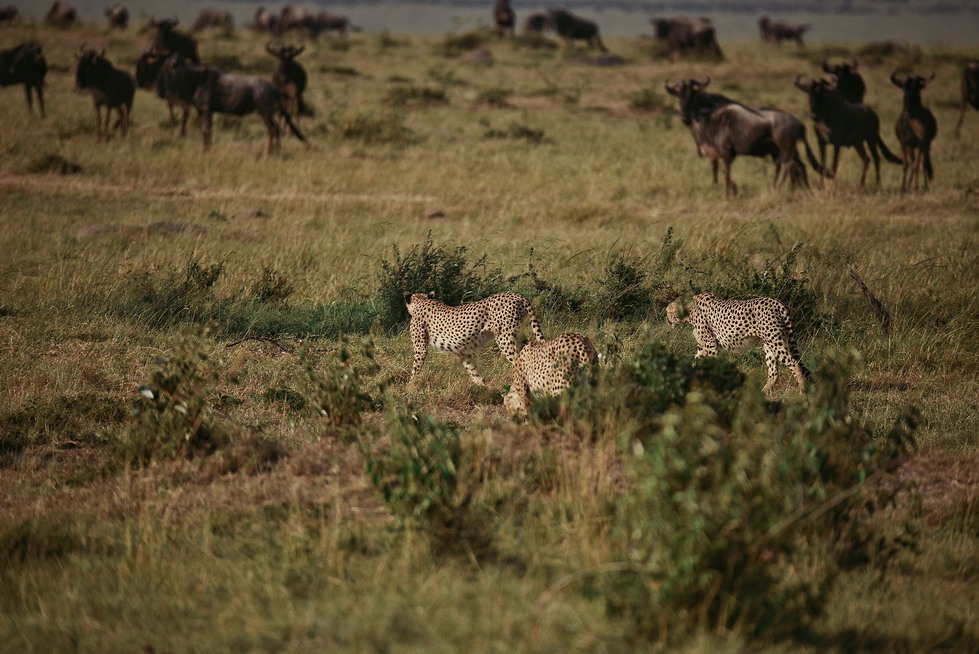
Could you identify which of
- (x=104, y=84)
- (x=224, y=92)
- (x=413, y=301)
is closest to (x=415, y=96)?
→ (x=224, y=92)

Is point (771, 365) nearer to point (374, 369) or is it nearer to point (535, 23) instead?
point (374, 369)

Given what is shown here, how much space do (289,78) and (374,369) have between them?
14.4m

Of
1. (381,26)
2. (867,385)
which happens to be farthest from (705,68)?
(381,26)

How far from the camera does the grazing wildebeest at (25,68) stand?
63.3 feet

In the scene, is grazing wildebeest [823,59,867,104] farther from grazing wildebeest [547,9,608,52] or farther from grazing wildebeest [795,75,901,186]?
grazing wildebeest [547,9,608,52]

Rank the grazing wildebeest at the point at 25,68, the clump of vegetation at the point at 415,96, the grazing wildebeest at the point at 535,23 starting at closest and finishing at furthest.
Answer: the grazing wildebeest at the point at 25,68 → the clump of vegetation at the point at 415,96 → the grazing wildebeest at the point at 535,23

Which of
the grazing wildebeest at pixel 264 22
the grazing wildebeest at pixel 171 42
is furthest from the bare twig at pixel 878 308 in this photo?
the grazing wildebeest at pixel 264 22

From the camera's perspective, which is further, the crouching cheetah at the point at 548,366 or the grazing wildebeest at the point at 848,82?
the grazing wildebeest at the point at 848,82

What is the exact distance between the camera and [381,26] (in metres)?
118

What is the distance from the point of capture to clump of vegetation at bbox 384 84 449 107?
22742mm

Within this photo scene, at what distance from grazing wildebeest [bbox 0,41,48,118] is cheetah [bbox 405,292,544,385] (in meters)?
14.5

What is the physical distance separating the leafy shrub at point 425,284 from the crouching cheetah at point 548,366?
2453 millimetres

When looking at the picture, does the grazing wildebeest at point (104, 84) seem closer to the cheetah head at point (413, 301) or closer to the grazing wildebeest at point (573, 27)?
the cheetah head at point (413, 301)

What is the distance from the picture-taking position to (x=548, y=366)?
583cm
